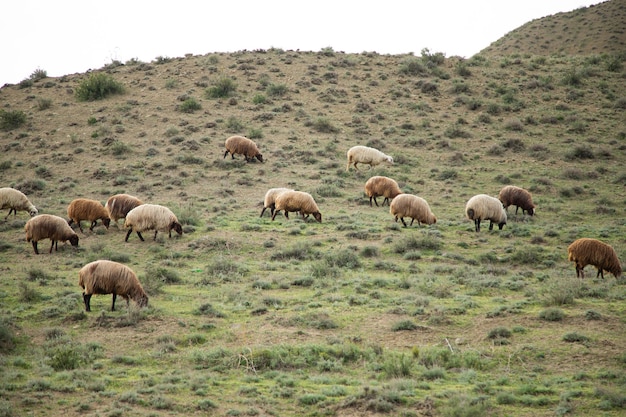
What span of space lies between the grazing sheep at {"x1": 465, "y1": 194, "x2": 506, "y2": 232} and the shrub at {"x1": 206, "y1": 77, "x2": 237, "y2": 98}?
82.0 ft

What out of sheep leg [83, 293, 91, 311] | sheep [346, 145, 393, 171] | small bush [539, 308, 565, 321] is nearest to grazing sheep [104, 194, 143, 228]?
sheep leg [83, 293, 91, 311]

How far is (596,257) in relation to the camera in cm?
1611

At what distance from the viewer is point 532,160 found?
3259cm

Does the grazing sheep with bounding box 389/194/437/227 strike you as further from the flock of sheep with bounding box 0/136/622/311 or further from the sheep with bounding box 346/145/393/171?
the sheep with bounding box 346/145/393/171

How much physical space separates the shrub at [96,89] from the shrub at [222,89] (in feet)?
22.0

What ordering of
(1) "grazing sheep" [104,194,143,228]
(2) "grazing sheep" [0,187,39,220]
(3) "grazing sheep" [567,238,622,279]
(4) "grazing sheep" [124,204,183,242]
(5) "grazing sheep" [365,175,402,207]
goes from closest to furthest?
1. (3) "grazing sheep" [567,238,622,279]
2. (4) "grazing sheep" [124,204,183,242]
3. (1) "grazing sheep" [104,194,143,228]
4. (2) "grazing sheep" [0,187,39,220]
5. (5) "grazing sheep" [365,175,402,207]

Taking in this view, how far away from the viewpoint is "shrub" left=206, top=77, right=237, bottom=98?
4175 cm

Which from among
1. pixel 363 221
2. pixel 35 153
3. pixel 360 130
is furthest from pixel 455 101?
pixel 35 153

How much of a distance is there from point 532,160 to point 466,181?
5.74m

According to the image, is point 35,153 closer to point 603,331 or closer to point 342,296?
point 342,296

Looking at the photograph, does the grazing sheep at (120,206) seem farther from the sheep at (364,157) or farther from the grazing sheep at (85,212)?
the sheep at (364,157)

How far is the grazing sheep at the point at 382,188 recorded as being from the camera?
80.5 feet

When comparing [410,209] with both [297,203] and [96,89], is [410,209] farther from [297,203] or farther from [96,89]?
[96,89]

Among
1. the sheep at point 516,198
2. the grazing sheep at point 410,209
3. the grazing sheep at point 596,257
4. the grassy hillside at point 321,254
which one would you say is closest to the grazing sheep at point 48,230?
the grassy hillside at point 321,254
